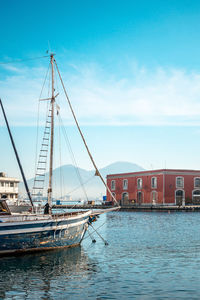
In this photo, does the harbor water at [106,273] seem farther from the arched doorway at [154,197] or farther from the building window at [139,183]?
the building window at [139,183]

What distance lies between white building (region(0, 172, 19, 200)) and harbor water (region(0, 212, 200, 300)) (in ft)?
62.4

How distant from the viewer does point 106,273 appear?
765 inches

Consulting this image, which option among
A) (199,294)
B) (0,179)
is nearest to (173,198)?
(0,179)

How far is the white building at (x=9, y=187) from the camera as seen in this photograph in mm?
44919

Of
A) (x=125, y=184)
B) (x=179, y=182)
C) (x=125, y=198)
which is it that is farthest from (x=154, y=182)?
(x=125, y=198)

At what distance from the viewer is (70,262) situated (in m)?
22.5

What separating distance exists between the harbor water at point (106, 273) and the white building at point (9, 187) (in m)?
19.0

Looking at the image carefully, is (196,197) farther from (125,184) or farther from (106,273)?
(106,273)

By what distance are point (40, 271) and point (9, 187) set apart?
27.1m

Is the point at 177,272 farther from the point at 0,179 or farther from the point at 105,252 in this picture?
the point at 0,179

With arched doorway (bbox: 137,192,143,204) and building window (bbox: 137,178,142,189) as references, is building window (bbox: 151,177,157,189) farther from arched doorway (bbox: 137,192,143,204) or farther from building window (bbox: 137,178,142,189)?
arched doorway (bbox: 137,192,143,204)

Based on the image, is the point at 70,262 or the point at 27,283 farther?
the point at 70,262

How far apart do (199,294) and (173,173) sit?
73494 mm

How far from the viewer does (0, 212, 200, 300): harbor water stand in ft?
51.7
